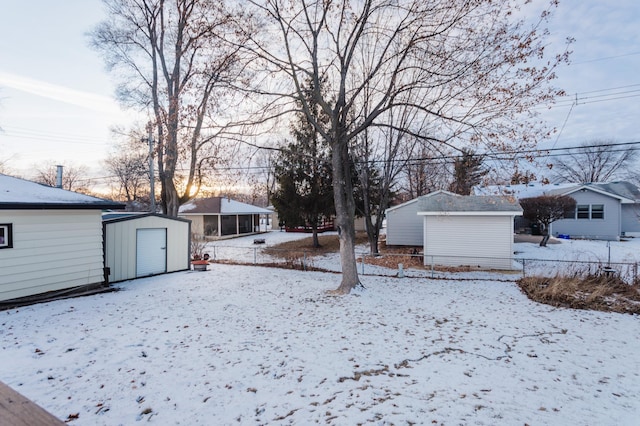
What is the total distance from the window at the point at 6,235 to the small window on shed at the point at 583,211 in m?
30.6

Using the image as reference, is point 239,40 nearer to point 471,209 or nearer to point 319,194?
point 471,209

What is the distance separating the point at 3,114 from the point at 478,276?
24909 mm

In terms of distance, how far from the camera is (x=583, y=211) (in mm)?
22906

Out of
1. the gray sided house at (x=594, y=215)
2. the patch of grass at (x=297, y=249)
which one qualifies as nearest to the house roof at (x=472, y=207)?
the patch of grass at (x=297, y=249)

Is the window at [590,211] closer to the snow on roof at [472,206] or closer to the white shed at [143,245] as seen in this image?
the snow on roof at [472,206]

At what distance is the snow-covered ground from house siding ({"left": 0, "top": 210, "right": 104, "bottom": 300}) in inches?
31.9

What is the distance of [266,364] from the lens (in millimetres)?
4602

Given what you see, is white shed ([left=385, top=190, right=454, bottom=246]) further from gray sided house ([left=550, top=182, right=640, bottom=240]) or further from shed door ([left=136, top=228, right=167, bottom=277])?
shed door ([left=136, top=228, right=167, bottom=277])

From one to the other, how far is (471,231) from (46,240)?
50.6ft

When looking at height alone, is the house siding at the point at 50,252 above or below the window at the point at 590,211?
below

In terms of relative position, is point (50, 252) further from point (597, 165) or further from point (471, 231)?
point (597, 165)

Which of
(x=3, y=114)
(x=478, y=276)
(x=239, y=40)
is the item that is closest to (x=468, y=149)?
(x=478, y=276)

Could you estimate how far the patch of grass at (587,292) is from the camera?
7.81m

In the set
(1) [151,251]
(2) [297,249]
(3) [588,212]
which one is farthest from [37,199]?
(3) [588,212]
